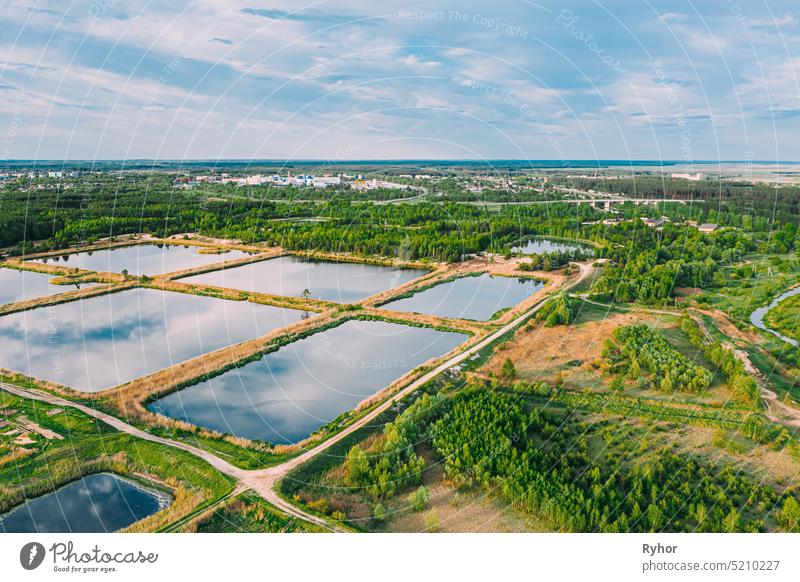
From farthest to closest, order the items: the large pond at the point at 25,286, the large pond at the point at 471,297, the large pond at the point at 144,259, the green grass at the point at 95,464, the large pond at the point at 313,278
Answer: the large pond at the point at 144,259, the large pond at the point at 313,278, the large pond at the point at 25,286, the large pond at the point at 471,297, the green grass at the point at 95,464

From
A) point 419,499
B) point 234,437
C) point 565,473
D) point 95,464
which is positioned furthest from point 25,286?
point 565,473

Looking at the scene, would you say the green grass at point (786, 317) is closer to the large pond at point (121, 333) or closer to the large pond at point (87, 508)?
the large pond at point (121, 333)

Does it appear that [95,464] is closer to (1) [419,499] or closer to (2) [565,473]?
(1) [419,499]

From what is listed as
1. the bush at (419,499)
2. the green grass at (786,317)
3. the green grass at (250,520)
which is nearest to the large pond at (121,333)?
the green grass at (250,520)

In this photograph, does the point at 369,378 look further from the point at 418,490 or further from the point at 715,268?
the point at 715,268

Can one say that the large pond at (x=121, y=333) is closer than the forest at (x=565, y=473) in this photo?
No

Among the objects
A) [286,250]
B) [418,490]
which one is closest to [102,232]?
[286,250]
